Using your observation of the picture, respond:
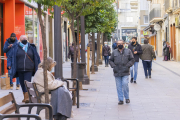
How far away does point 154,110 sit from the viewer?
26.8ft

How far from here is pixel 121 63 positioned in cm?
919

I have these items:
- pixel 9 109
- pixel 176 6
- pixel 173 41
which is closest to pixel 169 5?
pixel 176 6

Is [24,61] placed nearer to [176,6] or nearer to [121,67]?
[121,67]

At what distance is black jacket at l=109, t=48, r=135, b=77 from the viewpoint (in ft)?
30.0

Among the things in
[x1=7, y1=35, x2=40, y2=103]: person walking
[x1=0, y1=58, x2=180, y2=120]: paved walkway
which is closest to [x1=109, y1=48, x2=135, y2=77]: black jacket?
[x1=0, y1=58, x2=180, y2=120]: paved walkway

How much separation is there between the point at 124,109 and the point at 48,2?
13.3 feet

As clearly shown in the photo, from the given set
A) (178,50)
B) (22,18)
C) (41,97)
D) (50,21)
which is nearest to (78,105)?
(41,97)

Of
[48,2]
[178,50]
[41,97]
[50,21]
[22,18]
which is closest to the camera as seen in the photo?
[48,2]

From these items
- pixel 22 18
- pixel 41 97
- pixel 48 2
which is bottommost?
pixel 41 97

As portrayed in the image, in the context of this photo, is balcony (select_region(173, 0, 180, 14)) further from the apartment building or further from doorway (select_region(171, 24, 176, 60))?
the apartment building

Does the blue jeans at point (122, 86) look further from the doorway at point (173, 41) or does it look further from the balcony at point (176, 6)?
the doorway at point (173, 41)

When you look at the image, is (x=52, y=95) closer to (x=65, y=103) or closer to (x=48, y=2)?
(x=65, y=103)

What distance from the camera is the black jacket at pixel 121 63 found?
360 inches

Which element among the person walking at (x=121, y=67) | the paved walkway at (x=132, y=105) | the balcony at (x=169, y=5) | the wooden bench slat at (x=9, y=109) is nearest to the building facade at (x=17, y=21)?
the paved walkway at (x=132, y=105)
